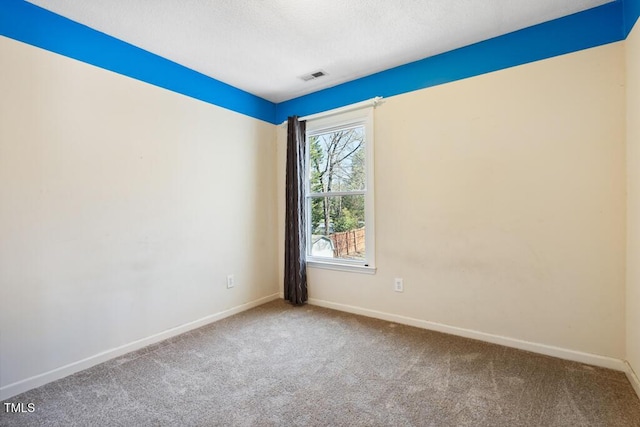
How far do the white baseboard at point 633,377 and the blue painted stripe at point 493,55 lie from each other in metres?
2.11

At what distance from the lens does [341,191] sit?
10.9 ft

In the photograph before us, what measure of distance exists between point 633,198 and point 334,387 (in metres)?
2.16

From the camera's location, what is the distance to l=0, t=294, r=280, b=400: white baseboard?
1.84m

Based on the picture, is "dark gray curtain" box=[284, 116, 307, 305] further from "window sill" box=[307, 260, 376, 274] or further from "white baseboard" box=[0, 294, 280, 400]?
"white baseboard" box=[0, 294, 280, 400]

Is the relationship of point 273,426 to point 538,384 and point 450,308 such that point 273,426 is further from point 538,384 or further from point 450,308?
point 450,308

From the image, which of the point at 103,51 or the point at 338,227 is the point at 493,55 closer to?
the point at 338,227

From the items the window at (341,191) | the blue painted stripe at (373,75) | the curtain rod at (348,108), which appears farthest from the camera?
the window at (341,191)

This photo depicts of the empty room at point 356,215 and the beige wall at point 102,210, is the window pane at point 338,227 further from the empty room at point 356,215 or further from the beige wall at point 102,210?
the beige wall at point 102,210

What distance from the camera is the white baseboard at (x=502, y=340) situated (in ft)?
6.65

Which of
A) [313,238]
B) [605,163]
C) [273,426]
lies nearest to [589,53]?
[605,163]

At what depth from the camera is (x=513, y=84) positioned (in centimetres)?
233

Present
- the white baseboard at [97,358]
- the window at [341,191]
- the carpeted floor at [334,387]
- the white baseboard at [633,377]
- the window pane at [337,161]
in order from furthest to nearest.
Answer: the window pane at [337,161] < the window at [341,191] < the white baseboard at [97,358] < the white baseboard at [633,377] < the carpeted floor at [334,387]

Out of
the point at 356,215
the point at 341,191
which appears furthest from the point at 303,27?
the point at 356,215

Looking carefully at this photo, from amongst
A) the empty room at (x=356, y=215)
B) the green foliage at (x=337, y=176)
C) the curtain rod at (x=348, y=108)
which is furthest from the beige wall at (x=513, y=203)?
the green foliage at (x=337, y=176)
